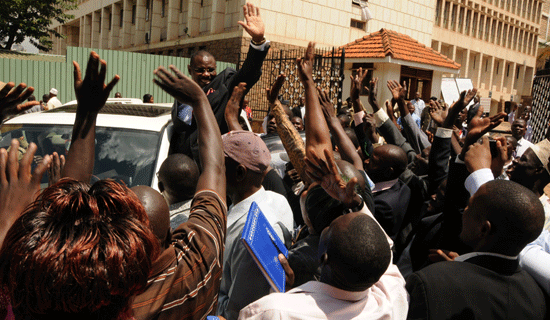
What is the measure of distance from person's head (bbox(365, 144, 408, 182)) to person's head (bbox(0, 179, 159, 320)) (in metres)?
2.33

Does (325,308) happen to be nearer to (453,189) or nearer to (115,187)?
(115,187)

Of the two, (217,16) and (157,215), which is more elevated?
(217,16)

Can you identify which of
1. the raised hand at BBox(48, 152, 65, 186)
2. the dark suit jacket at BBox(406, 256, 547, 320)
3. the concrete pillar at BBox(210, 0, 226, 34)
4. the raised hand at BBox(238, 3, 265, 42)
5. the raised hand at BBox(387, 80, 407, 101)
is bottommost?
the dark suit jacket at BBox(406, 256, 547, 320)

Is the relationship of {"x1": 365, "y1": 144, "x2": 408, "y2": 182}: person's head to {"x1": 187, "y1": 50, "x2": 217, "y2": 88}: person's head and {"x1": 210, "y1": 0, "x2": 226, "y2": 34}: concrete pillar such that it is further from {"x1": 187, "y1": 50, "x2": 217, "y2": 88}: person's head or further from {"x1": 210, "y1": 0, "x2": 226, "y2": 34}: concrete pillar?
{"x1": 210, "y1": 0, "x2": 226, "y2": 34}: concrete pillar

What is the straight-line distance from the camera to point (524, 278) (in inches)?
76.4

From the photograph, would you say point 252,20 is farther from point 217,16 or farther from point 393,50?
point 217,16

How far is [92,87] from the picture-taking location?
1.78 meters

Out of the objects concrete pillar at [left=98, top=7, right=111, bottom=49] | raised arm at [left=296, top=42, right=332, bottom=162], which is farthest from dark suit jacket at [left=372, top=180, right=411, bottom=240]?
concrete pillar at [left=98, top=7, right=111, bottom=49]

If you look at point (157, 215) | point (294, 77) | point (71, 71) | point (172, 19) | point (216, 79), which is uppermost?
point (172, 19)

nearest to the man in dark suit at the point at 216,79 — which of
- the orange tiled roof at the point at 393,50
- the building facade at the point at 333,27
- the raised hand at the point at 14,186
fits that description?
the raised hand at the point at 14,186

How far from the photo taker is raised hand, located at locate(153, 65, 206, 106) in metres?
1.82

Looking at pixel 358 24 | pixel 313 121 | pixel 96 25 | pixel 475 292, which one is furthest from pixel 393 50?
pixel 96 25

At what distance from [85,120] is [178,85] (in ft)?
1.32

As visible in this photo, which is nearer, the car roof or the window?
the car roof
